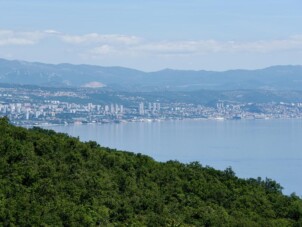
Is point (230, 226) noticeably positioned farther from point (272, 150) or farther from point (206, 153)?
point (272, 150)

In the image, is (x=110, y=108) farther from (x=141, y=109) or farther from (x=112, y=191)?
(x=112, y=191)

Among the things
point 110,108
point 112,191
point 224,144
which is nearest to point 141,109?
point 110,108

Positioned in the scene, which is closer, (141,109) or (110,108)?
(110,108)

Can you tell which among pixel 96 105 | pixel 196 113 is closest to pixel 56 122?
pixel 96 105

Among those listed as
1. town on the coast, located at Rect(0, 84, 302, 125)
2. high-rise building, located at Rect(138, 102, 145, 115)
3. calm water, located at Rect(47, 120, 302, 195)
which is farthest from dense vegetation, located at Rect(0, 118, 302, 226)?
high-rise building, located at Rect(138, 102, 145, 115)

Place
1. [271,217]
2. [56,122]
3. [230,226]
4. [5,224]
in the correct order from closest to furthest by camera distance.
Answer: [5,224] < [230,226] < [271,217] < [56,122]

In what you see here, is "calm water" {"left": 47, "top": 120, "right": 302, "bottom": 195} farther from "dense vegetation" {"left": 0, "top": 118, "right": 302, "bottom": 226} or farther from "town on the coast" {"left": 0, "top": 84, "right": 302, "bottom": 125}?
"dense vegetation" {"left": 0, "top": 118, "right": 302, "bottom": 226}

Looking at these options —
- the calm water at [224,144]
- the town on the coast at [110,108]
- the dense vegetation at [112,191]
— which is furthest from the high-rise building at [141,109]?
the dense vegetation at [112,191]
